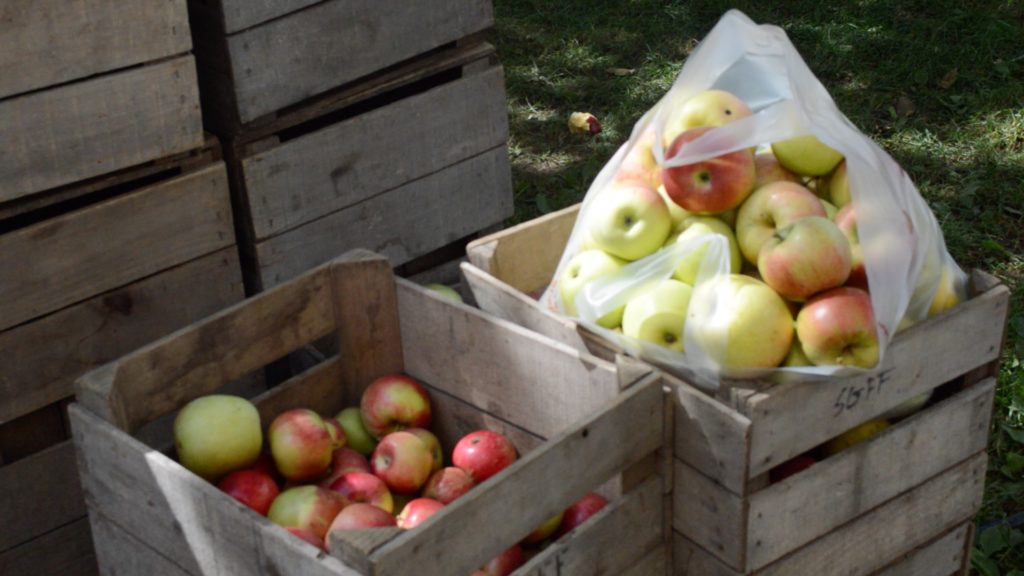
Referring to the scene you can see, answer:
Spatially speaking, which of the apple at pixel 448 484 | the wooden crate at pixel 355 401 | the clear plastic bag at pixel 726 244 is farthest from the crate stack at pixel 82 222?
the clear plastic bag at pixel 726 244

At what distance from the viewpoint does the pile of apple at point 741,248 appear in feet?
7.04

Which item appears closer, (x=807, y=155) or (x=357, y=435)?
(x=807, y=155)

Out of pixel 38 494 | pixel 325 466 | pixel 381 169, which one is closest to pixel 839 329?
pixel 325 466

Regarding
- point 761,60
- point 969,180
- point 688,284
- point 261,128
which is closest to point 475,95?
point 261,128

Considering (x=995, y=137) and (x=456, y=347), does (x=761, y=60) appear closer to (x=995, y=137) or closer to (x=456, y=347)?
(x=456, y=347)

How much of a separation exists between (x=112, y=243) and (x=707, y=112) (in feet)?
3.72

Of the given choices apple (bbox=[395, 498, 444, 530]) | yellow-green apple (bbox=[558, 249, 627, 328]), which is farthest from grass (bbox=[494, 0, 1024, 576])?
apple (bbox=[395, 498, 444, 530])

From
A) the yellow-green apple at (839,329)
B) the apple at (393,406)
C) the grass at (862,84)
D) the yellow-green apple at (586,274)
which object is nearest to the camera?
the yellow-green apple at (839,329)

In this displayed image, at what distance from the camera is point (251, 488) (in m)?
2.35

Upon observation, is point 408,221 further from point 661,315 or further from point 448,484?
point 661,315

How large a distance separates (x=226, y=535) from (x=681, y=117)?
1.07 metres

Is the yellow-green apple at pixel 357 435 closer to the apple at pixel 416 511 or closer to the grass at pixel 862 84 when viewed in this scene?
the apple at pixel 416 511

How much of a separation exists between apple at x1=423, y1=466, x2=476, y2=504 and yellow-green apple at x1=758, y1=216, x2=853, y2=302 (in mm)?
662

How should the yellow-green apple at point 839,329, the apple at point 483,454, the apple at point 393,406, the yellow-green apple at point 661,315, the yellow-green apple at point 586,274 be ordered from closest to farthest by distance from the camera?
the yellow-green apple at point 839,329 → the yellow-green apple at point 661,315 → the yellow-green apple at point 586,274 → the apple at point 483,454 → the apple at point 393,406
